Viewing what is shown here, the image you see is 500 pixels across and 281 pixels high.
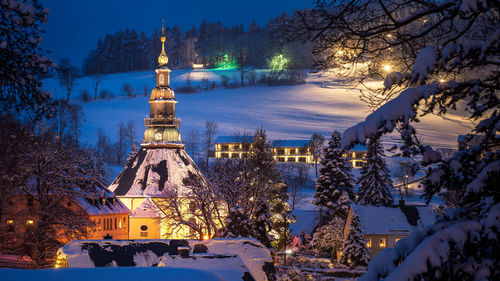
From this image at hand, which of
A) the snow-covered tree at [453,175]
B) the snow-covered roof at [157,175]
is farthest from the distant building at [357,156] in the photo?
the snow-covered tree at [453,175]

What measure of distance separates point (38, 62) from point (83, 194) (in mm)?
32941

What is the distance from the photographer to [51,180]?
37344 millimetres

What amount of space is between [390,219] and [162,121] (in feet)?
81.1

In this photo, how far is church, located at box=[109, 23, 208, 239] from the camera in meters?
50.8

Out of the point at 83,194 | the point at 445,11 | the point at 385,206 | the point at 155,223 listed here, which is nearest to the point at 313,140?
the point at 385,206

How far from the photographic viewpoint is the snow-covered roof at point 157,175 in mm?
53969

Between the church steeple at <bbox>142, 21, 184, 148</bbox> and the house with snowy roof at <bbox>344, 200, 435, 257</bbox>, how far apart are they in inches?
790

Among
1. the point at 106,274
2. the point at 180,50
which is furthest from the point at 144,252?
the point at 180,50

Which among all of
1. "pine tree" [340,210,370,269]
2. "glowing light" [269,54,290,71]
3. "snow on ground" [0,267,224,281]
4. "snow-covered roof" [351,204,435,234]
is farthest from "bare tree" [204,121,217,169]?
"snow on ground" [0,267,224,281]

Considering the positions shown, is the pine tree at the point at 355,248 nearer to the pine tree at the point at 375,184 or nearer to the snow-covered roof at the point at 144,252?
the pine tree at the point at 375,184

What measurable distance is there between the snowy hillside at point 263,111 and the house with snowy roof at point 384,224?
38740 mm

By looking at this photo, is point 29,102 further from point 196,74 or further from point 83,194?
point 196,74

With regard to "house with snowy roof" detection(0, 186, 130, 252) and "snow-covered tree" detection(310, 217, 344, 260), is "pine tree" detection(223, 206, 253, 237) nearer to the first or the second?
"house with snowy roof" detection(0, 186, 130, 252)

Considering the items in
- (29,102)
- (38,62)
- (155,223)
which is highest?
(38,62)
